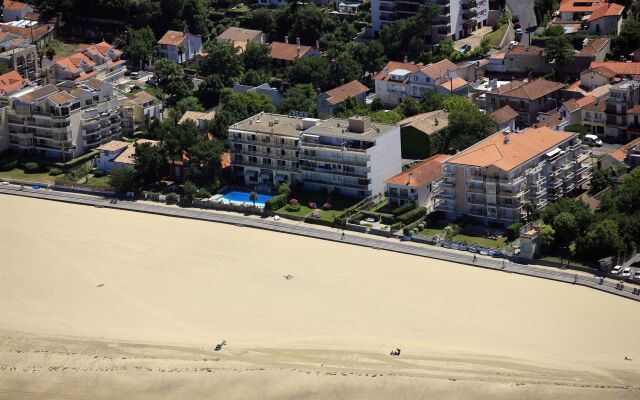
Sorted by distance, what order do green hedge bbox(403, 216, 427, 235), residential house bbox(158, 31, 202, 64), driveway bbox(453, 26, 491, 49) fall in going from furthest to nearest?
residential house bbox(158, 31, 202, 64) → driveway bbox(453, 26, 491, 49) → green hedge bbox(403, 216, 427, 235)

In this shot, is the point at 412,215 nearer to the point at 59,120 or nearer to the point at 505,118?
the point at 505,118

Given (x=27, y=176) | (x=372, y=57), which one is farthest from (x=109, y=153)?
(x=372, y=57)

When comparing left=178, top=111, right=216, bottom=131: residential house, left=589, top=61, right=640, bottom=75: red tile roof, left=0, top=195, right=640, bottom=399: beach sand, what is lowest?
left=0, top=195, right=640, bottom=399: beach sand

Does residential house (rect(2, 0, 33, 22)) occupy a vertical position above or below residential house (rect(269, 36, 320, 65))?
above

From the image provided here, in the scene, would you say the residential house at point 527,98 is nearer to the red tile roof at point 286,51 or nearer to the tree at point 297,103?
the tree at point 297,103

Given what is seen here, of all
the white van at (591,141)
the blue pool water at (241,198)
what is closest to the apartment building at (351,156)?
the blue pool water at (241,198)

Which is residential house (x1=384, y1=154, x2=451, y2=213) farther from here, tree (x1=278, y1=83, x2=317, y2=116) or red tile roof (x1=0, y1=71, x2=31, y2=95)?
red tile roof (x1=0, y1=71, x2=31, y2=95)

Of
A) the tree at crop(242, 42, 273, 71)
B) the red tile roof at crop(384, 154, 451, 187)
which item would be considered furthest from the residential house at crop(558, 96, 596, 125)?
the tree at crop(242, 42, 273, 71)
